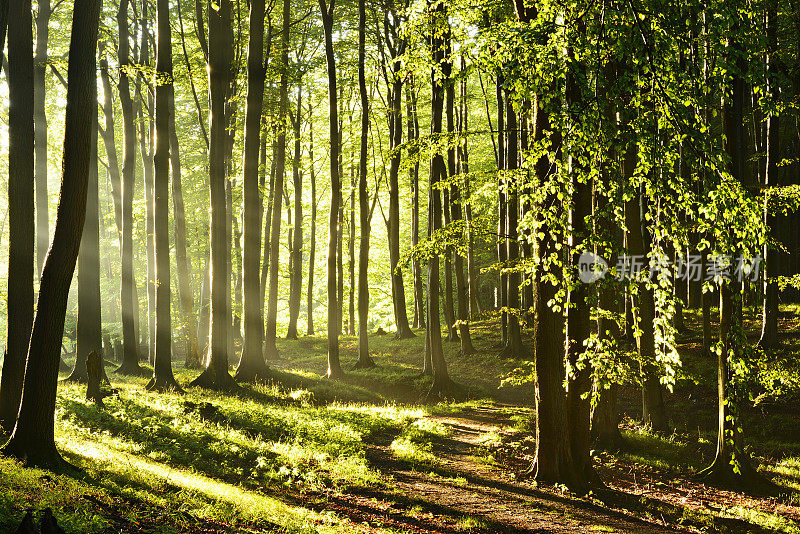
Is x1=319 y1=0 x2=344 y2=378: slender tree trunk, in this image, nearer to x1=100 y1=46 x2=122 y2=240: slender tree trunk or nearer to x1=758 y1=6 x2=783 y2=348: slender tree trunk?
x1=100 y1=46 x2=122 y2=240: slender tree trunk

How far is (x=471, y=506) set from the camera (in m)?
7.86

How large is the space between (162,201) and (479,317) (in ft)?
31.7

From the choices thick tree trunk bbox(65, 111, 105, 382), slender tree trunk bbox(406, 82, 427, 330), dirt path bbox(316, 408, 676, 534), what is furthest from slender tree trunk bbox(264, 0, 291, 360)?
dirt path bbox(316, 408, 676, 534)

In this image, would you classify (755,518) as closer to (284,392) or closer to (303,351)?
(284,392)

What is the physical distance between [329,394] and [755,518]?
11498 millimetres

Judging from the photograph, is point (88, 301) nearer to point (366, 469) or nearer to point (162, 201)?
point (162, 201)

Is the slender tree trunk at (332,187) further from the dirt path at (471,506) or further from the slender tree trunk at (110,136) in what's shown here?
the dirt path at (471,506)

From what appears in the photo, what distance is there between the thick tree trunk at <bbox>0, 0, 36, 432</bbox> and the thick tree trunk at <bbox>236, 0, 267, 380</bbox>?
6450mm

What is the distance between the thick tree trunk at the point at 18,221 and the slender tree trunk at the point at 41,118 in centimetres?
440

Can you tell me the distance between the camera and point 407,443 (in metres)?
11.2

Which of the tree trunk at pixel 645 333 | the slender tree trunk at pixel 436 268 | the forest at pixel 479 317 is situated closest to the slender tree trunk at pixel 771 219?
the forest at pixel 479 317

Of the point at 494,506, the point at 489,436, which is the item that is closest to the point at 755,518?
the point at 494,506

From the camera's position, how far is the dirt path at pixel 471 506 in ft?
23.2

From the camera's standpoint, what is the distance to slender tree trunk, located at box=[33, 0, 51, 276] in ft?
52.5
